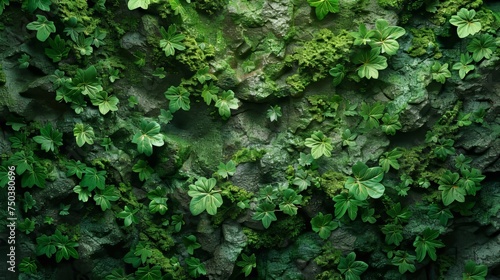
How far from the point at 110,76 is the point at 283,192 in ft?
5.02

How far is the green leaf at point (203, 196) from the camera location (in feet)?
12.3

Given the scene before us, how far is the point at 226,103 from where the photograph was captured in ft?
12.9

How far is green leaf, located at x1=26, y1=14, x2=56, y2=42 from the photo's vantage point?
360 cm

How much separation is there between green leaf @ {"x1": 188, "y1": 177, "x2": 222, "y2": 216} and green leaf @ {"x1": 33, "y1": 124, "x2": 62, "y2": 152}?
3.24ft

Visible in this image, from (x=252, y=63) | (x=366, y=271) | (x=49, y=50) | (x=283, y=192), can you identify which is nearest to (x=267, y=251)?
(x=283, y=192)

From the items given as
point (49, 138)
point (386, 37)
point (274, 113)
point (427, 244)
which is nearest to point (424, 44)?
point (386, 37)

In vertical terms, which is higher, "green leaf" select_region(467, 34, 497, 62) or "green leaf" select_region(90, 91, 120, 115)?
"green leaf" select_region(467, 34, 497, 62)

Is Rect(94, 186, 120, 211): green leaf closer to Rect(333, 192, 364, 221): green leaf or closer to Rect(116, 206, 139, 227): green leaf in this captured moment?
Rect(116, 206, 139, 227): green leaf

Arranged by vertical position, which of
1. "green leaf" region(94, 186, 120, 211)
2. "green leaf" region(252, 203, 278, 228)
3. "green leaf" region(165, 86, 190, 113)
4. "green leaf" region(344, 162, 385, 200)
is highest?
"green leaf" region(165, 86, 190, 113)

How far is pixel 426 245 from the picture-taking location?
13.0 ft

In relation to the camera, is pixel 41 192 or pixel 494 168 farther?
pixel 494 168

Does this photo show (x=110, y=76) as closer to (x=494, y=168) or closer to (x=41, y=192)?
(x=41, y=192)

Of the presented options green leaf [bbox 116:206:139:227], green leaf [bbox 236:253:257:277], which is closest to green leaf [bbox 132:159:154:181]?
green leaf [bbox 116:206:139:227]

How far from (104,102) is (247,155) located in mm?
1111
